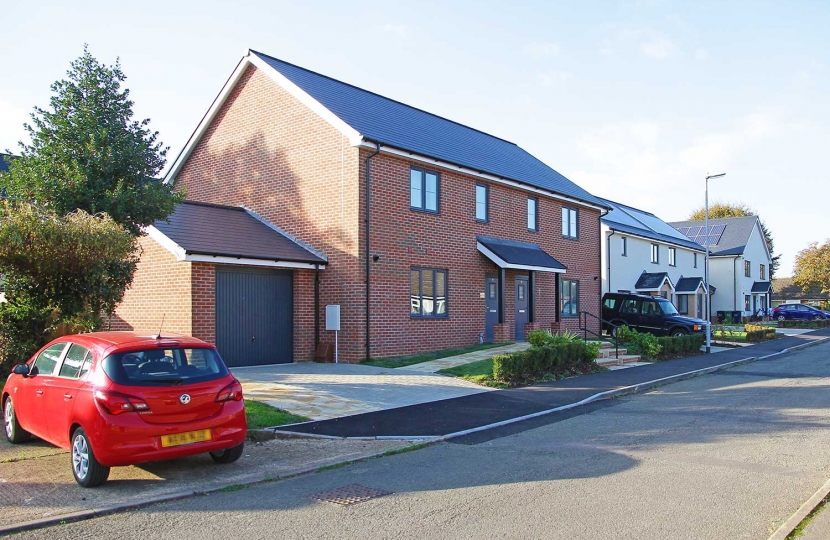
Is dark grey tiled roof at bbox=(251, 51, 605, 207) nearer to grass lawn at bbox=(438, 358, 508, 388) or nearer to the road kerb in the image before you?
grass lawn at bbox=(438, 358, 508, 388)

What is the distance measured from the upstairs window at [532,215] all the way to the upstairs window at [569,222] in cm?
234

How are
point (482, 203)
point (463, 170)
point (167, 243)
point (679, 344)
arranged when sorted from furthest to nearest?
point (679, 344) → point (482, 203) → point (463, 170) → point (167, 243)

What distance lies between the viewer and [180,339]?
768 cm

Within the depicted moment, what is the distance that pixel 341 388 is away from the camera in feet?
43.1

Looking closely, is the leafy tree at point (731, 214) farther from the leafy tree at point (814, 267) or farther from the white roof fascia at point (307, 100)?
the white roof fascia at point (307, 100)

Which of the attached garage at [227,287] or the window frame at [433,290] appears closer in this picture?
the attached garage at [227,287]

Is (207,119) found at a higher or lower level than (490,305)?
higher

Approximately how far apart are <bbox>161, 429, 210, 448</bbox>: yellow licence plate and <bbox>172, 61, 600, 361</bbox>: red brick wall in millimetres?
10005

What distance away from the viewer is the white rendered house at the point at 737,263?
51.9m

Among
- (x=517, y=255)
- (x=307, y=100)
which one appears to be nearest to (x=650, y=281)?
(x=517, y=255)

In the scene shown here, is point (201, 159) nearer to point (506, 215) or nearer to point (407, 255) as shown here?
point (407, 255)

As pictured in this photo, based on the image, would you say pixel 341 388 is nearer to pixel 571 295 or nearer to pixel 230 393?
pixel 230 393

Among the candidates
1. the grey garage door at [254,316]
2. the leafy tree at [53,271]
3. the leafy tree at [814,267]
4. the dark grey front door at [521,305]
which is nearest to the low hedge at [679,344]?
the dark grey front door at [521,305]

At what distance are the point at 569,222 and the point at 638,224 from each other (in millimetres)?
15365
